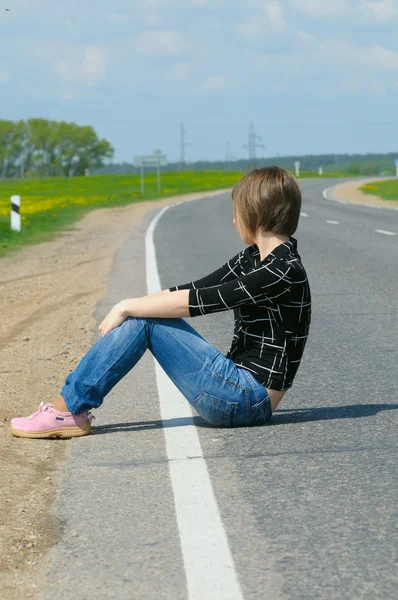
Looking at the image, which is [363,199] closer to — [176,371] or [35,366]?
[35,366]

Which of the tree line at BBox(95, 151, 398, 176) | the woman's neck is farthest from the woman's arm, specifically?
the tree line at BBox(95, 151, 398, 176)

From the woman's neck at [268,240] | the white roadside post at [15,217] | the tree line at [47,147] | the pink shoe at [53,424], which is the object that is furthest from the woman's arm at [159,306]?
the tree line at [47,147]

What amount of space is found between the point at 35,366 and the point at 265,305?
280 cm

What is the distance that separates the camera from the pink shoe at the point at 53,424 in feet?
16.2

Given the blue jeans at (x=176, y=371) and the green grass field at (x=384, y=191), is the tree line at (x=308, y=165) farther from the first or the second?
the blue jeans at (x=176, y=371)

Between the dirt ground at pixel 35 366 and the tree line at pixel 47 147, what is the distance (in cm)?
17009

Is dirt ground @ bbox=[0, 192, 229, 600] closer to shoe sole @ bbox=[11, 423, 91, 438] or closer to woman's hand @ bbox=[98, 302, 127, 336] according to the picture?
shoe sole @ bbox=[11, 423, 91, 438]

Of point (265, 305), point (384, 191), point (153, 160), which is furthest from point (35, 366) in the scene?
point (153, 160)

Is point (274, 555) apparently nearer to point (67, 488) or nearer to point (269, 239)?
point (67, 488)

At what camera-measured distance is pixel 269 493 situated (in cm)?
392

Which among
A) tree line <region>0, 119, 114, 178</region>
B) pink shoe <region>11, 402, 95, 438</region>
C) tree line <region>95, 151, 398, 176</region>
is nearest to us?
pink shoe <region>11, 402, 95, 438</region>

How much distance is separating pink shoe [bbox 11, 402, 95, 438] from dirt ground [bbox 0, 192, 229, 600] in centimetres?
5

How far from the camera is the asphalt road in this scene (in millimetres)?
3098

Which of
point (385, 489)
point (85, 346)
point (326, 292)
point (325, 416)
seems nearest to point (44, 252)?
point (326, 292)
